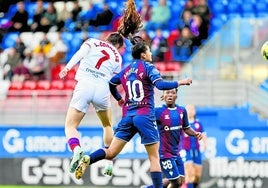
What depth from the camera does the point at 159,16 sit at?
74.2ft

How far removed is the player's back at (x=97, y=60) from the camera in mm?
12320

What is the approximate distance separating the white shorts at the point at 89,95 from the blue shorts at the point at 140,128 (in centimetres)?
67

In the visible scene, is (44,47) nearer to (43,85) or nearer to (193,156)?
(43,85)

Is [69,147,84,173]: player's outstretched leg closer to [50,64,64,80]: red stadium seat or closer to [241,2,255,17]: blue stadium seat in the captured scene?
[50,64,64,80]: red stadium seat

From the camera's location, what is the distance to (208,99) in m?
18.9

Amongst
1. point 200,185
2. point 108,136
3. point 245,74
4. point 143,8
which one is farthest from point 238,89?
point 108,136

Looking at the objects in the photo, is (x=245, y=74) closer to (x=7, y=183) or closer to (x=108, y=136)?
(x=7, y=183)

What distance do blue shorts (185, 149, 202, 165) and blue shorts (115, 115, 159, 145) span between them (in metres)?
3.74

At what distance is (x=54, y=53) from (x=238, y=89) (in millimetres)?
5424

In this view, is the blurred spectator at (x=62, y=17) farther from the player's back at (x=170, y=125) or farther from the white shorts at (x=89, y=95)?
the white shorts at (x=89, y=95)

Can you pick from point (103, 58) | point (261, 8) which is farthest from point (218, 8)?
point (103, 58)

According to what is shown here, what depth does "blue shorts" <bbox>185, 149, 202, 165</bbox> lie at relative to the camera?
15.4 m

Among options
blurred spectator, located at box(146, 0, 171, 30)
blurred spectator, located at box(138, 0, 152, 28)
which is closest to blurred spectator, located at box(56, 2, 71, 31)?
blurred spectator, located at box(138, 0, 152, 28)

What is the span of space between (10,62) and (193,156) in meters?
7.67
